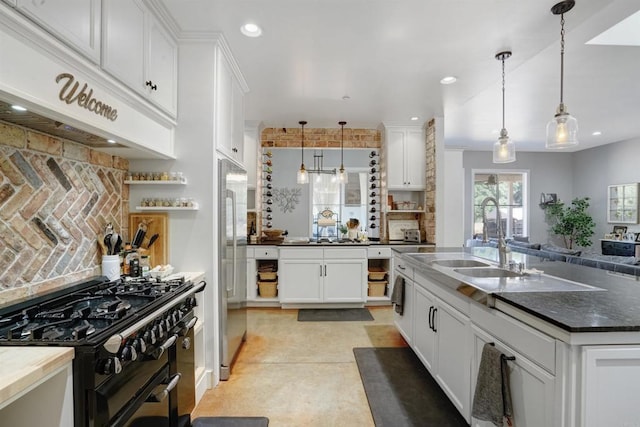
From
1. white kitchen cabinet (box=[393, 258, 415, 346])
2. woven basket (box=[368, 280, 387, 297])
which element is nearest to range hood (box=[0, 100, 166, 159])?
white kitchen cabinet (box=[393, 258, 415, 346])

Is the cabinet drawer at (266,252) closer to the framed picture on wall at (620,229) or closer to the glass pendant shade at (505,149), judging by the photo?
the glass pendant shade at (505,149)

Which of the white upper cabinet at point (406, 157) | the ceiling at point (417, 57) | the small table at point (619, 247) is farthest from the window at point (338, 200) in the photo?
the small table at point (619, 247)

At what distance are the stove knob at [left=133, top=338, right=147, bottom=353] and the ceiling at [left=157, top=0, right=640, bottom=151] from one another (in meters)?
1.96

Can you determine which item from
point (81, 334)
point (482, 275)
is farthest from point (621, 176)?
point (81, 334)

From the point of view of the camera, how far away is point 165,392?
57.4 inches

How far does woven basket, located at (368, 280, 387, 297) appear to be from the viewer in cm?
425

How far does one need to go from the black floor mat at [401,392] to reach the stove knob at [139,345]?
58.1 inches

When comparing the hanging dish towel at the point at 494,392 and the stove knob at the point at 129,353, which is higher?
the stove knob at the point at 129,353

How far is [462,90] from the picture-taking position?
3.28 meters

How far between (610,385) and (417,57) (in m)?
2.45

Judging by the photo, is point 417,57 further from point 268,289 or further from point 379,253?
point 268,289

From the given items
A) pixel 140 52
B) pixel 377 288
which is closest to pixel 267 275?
pixel 377 288

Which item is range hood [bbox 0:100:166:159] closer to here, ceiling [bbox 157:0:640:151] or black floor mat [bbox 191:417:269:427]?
ceiling [bbox 157:0:640:151]

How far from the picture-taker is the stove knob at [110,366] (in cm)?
104
